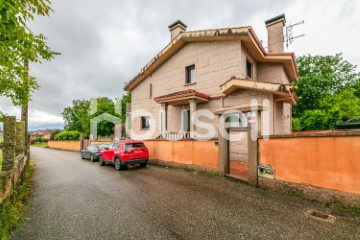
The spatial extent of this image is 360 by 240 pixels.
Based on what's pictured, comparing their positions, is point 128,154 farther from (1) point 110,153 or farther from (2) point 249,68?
(2) point 249,68

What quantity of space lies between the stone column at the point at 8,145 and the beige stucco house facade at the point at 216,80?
24.8ft

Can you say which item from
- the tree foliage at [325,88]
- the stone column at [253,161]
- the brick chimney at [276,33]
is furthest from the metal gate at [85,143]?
the tree foliage at [325,88]

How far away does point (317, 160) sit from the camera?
505cm

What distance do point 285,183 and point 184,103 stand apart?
334 inches

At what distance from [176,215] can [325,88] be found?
3084 cm

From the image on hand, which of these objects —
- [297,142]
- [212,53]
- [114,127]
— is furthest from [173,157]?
[114,127]

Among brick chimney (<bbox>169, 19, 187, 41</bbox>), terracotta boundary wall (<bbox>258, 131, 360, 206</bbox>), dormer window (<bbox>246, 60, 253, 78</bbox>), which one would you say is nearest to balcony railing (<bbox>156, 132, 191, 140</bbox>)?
dormer window (<bbox>246, 60, 253, 78</bbox>)

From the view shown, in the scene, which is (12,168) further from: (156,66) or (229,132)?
(156,66)

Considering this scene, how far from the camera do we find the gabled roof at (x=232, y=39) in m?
10.7

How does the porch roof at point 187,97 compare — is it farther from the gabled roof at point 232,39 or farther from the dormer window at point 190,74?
the gabled roof at point 232,39

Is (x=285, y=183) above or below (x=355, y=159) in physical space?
below

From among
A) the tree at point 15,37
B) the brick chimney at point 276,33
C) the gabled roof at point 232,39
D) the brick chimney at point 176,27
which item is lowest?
the tree at point 15,37

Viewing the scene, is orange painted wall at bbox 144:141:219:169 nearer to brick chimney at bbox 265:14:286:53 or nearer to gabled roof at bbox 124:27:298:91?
gabled roof at bbox 124:27:298:91

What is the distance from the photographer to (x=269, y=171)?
20.2 ft
